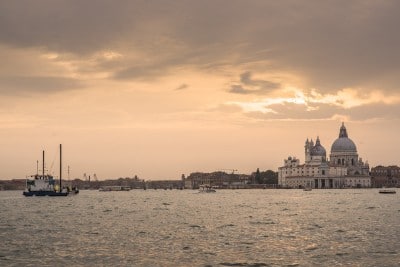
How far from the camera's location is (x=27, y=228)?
1954 inches

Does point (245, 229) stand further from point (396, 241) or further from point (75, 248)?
point (75, 248)

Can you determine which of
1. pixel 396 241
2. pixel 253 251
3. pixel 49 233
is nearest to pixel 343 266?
pixel 253 251

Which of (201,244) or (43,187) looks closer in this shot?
(201,244)

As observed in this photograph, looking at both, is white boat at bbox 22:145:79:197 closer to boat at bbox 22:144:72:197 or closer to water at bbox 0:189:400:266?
boat at bbox 22:144:72:197

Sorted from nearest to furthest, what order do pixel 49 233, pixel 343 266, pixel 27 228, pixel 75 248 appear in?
pixel 343 266, pixel 75 248, pixel 49 233, pixel 27 228

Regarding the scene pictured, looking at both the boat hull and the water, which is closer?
the water

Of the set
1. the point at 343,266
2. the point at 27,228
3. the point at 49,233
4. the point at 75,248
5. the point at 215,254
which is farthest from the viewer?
the point at 27,228

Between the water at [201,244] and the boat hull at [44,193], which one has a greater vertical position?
the water at [201,244]

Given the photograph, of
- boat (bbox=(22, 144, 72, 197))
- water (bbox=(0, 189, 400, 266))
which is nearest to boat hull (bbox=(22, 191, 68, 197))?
boat (bbox=(22, 144, 72, 197))

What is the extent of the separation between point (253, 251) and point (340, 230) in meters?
15.0

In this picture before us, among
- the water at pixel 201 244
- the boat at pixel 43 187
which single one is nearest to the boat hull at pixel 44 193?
the boat at pixel 43 187

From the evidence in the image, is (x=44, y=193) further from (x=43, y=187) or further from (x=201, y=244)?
(x=201, y=244)

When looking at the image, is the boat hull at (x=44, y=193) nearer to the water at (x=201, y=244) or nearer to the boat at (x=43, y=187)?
the boat at (x=43, y=187)

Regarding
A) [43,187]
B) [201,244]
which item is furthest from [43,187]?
[201,244]
